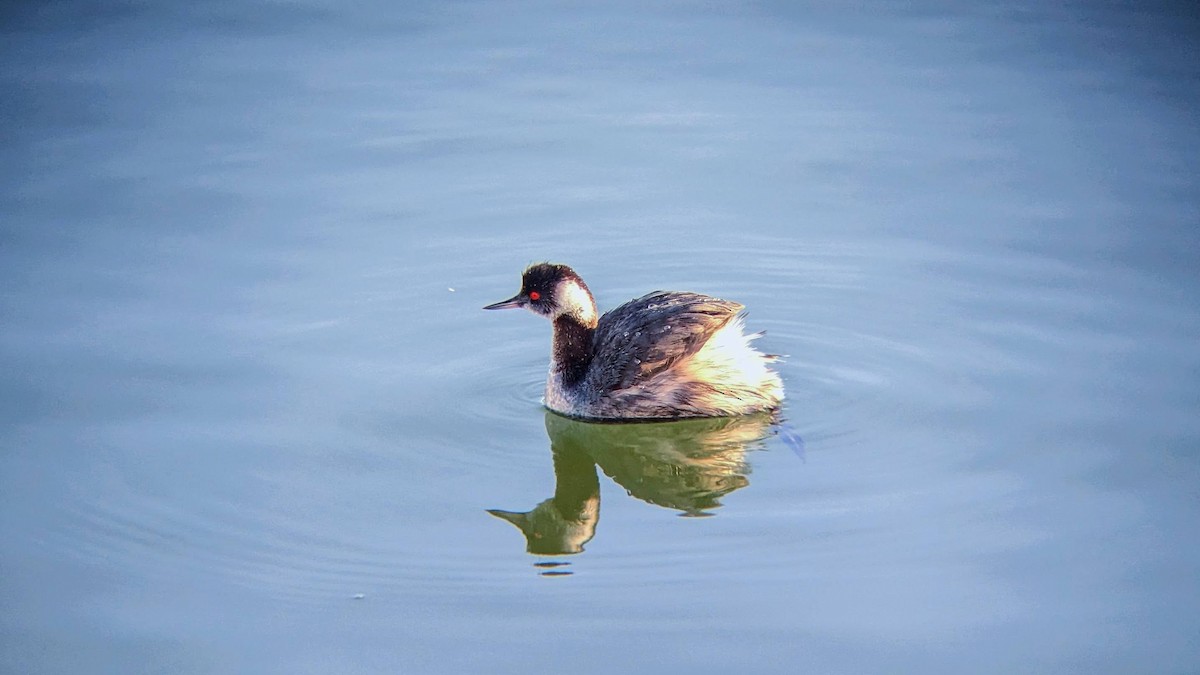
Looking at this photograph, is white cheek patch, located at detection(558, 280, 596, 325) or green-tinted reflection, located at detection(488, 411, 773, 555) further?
white cheek patch, located at detection(558, 280, 596, 325)

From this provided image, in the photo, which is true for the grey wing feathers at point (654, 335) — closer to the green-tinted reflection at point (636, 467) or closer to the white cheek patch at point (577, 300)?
the white cheek patch at point (577, 300)

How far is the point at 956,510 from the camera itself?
616 centimetres

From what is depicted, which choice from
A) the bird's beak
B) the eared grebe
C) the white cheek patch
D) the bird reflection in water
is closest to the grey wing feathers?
the eared grebe

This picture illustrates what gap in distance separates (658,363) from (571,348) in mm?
501

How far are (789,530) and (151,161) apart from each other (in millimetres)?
5961

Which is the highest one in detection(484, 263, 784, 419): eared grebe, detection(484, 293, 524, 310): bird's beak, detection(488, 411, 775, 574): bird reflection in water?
detection(484, 293, 524, 310): bird's beak

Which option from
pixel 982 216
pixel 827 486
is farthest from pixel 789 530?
pixel 982 216

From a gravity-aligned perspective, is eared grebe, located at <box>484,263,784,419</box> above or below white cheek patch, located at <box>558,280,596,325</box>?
below

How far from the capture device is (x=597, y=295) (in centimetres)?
855

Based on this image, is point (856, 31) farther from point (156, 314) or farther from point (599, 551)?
point (599, 551)

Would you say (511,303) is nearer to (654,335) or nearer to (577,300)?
(577,300)

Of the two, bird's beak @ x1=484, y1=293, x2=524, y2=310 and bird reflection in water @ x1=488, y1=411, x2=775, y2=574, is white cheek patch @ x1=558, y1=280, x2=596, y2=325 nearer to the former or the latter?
bird's beak @ x1=484, y1=293, x2=524, y2=310

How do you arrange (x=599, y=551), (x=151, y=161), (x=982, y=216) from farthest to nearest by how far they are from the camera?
(x=151, y=161)
(x=982, y=216)
(x=599, y=551)

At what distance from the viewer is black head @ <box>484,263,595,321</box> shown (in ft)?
24.6
